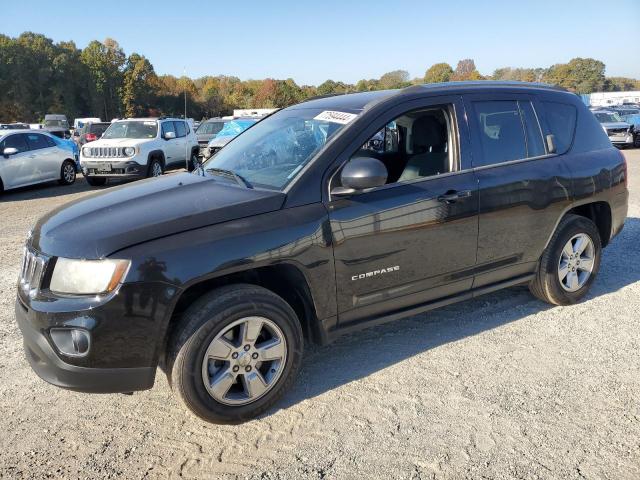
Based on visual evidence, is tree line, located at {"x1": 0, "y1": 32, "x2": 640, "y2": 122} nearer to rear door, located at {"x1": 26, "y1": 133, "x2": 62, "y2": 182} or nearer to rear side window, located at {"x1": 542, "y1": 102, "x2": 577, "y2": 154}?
rear door, located at {"x1": 26, "y1": 133, "x2": 62, "y2": 182}

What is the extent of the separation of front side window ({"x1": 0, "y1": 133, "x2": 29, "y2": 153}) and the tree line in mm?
46911

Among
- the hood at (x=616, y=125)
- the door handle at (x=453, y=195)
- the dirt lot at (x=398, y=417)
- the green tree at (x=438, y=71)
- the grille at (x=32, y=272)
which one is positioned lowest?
the dirt lot at (x=398, y=417)

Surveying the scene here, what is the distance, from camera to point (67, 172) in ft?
48.3

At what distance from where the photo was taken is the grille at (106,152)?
13.6 meters

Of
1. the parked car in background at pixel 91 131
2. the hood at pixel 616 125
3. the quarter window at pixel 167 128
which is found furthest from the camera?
the hood at pixel 616 125

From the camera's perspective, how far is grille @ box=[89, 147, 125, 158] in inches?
534

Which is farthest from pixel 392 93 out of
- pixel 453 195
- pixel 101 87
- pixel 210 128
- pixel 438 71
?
pixel 438 71

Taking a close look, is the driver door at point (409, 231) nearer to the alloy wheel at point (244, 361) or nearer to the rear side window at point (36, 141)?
the alloy wheel at point (244, 361)

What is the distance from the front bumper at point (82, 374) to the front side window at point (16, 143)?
11.7 metres

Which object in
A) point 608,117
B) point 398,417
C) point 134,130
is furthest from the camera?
point 608,117

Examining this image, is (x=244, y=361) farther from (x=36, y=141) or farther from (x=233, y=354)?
(x=36, y=141)

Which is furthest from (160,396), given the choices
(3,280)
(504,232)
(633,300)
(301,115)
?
(633,300)

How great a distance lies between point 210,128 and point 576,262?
18.6 m

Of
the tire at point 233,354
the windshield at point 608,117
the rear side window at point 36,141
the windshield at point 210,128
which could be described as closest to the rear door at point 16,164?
the rear side window at point 36,141
